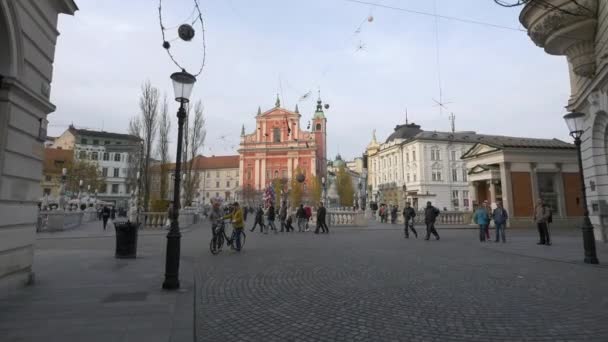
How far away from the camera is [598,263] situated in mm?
8961

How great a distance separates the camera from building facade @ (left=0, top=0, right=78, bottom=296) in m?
5.85

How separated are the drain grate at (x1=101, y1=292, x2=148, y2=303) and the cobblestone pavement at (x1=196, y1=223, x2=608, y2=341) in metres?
0.98

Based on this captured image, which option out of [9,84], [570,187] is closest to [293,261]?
[9,84]

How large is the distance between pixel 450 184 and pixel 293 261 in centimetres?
5956

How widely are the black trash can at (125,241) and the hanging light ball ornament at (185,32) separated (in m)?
5.86

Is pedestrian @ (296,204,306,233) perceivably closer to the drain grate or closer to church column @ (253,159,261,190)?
the drain grate

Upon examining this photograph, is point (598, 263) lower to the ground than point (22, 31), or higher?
lower

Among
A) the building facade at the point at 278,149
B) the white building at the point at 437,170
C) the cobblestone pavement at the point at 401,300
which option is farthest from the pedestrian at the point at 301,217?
the building facade at the point at 278,149

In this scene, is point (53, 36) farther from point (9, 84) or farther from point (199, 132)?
point (199, 132)

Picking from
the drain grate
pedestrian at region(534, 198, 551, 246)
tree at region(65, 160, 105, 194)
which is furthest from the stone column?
tree at region(65, 160, 105, 194)

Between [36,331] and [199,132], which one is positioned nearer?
[36,331]

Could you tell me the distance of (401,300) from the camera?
559 cm

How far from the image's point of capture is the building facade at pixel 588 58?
36.1 ft

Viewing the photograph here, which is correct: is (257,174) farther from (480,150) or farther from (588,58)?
(588,58)
